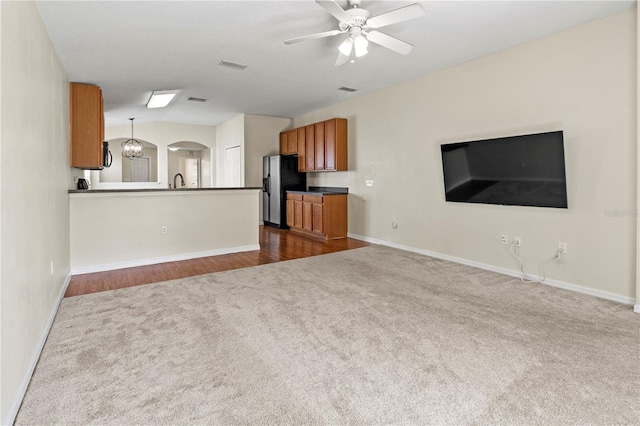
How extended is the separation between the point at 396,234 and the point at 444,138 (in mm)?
1699

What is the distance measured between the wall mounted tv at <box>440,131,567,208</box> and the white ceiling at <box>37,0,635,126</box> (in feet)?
3.57

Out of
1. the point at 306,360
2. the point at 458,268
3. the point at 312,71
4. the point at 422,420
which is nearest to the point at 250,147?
the point at 312,71

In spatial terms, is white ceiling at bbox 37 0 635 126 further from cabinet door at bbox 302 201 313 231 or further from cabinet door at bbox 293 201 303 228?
cabinet door at bbox 293 201 303 228

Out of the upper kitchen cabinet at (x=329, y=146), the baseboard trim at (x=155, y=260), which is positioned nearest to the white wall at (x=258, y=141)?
the upper kitchen cabinet at (x=329, y=146)

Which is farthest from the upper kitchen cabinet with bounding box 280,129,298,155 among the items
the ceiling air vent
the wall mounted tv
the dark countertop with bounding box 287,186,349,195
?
the wall mounted tv

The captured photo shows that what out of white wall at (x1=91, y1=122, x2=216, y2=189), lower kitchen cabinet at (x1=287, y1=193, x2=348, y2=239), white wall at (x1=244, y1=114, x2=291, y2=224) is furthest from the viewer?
white wall at (x1=91, y1=122, x2=216, y2=189)

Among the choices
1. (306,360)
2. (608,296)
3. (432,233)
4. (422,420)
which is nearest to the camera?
(422,420)

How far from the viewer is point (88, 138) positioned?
4.31 metres

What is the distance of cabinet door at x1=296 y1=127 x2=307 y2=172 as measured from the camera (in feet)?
24.0

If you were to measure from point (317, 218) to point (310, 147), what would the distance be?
157 cm

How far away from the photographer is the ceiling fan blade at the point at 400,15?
8.27 ft

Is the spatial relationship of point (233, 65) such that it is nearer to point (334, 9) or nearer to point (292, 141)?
point (334, 9)

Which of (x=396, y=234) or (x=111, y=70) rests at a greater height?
(x=111, y=70)

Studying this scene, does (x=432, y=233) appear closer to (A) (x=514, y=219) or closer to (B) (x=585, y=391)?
(A) (x=514, y=219)
